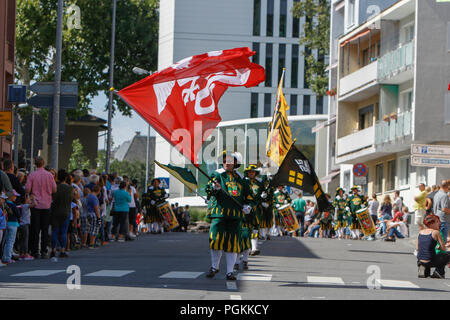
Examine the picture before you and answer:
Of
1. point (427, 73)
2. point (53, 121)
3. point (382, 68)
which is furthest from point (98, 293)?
point (382, 68)

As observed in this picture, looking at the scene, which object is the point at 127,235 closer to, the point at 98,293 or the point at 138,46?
the point at 98,293

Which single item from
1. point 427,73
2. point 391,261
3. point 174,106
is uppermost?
point 427,73

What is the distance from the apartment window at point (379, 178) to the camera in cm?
5506

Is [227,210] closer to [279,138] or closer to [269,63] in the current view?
[279,138]

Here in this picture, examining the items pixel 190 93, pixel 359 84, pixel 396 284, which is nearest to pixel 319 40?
pixel 359 84

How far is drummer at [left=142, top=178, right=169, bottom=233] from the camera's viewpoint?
3944 centimetres

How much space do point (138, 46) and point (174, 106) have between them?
52.6m

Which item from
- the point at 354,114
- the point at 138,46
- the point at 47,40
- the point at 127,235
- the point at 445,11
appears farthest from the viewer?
the point at 138,46

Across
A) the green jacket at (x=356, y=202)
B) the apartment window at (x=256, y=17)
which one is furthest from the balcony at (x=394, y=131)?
the apartment window at (x=256, y=17)

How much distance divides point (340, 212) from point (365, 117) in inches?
730

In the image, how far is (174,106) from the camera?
1820cm

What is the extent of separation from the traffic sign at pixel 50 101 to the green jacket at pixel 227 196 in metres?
12.7

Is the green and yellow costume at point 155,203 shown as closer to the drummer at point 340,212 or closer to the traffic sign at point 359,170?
the drummer at point 340,212

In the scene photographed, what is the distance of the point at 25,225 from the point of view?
2166 cm
